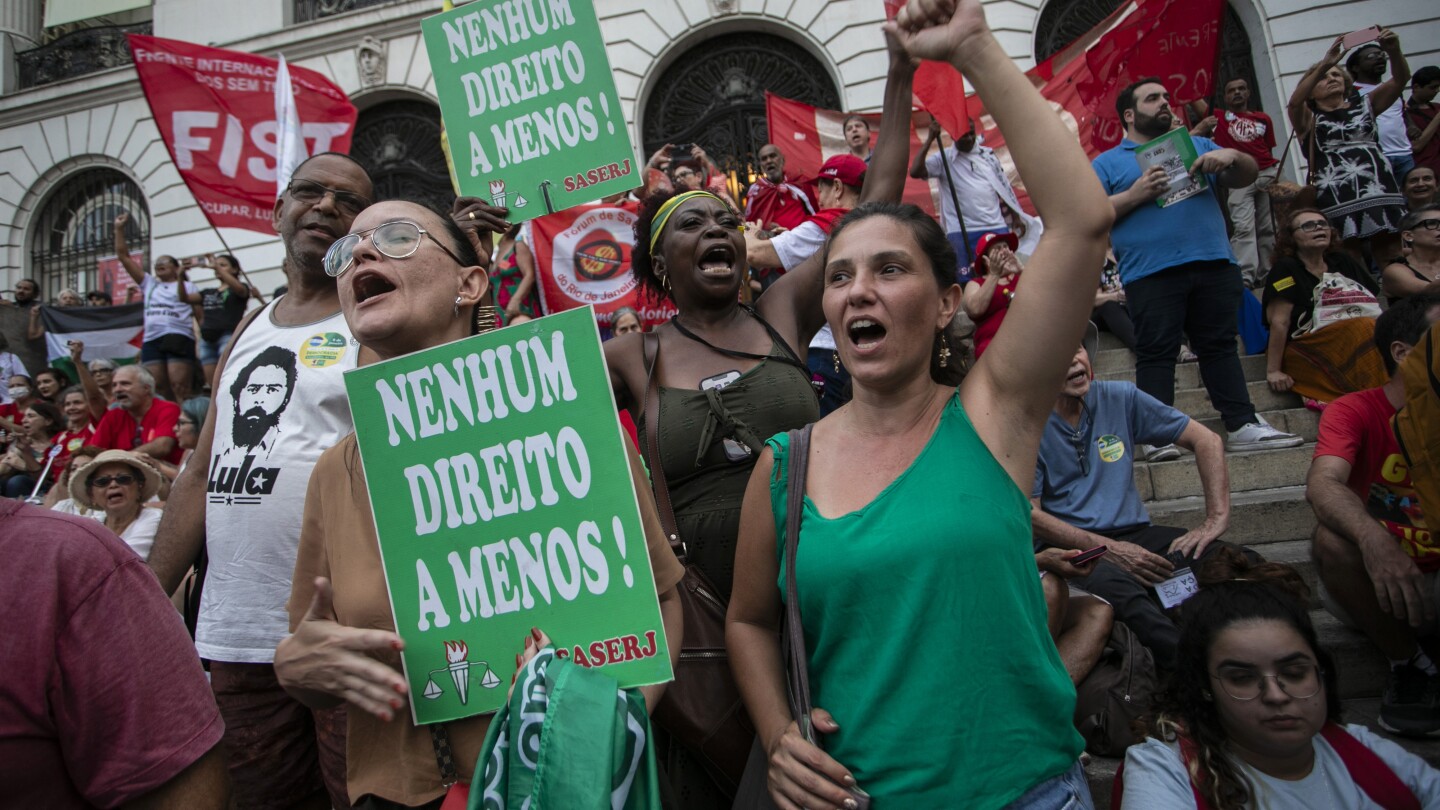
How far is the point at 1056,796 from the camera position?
1600 millimetres

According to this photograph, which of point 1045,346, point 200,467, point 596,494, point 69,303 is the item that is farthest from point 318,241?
point 69,303

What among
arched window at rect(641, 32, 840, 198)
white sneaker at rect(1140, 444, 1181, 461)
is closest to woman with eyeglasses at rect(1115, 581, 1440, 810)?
white sneaker at rect(1140, 444, 1181, 461)

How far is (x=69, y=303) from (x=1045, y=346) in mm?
15656

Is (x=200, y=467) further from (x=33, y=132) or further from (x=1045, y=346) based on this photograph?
(x=33, y=132)

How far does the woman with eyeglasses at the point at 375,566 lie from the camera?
1592 mm

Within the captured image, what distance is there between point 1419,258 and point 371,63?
14.5 metres

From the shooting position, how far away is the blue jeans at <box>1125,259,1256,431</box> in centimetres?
524

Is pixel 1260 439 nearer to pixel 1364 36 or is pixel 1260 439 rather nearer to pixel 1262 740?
pixel 1262 740

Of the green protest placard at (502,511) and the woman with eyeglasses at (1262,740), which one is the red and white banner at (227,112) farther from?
the woman with eyeglasses at (1262,740)

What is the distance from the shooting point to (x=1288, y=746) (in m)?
2.38

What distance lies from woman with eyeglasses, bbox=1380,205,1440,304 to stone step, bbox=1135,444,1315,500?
1573 millimetres

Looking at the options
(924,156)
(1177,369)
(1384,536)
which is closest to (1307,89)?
(1177,369)

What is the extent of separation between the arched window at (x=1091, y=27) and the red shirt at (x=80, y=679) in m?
13.8

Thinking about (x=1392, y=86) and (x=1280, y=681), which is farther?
(x=1392, y=86)
